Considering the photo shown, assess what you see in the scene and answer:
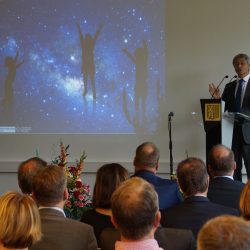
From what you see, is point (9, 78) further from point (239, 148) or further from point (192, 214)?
point (192, 214)

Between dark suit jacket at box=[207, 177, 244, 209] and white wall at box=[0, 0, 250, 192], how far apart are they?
10.2 feet

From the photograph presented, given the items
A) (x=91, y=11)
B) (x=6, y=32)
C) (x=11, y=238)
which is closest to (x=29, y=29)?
(x=6, y=32)

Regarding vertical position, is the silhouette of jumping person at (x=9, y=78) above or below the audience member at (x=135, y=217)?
above

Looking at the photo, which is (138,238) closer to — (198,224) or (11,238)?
(11,238)

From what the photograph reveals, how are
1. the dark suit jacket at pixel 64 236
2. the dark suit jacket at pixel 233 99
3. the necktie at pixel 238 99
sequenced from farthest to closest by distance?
the necktie at pixel 238 99 < the dark suit jacket at pixel 233 99 < the dark suit jacket at pixel 64 236

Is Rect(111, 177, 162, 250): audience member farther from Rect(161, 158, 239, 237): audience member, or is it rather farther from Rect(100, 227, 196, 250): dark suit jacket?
Rect(161, 158, 239, 237): audience member

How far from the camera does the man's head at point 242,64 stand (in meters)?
5.44

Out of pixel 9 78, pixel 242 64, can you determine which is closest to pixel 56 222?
pixel 242 64

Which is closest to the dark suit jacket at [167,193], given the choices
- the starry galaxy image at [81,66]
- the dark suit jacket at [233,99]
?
the dark suit jacket at [233,99]

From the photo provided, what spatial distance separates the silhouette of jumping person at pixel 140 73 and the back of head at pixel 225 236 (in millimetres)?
5128

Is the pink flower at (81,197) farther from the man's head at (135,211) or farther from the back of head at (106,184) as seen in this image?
the man's head at (135,211)

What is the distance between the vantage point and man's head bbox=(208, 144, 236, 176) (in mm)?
3316

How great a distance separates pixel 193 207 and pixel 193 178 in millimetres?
229

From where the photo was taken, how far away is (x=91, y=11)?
643cm
